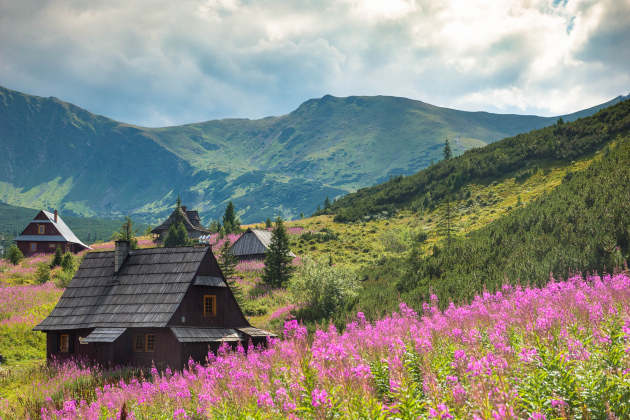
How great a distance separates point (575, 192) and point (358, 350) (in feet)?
93.0

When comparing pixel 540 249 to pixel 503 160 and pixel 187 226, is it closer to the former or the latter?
pixel 503 160

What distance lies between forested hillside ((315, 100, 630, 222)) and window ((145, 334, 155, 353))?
44.7 m

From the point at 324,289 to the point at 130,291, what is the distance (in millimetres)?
12871

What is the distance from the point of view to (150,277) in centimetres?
2528

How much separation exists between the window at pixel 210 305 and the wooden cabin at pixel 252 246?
30.0 meters

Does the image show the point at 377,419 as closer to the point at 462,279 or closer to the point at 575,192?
the point at 462,279

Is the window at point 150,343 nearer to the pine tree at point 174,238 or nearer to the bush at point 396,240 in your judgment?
the bush at point 396,240

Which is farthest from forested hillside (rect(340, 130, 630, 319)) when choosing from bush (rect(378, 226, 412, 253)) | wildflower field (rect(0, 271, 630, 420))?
bush (rect(378, 226, 412, 253))

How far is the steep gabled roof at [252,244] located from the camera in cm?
5672

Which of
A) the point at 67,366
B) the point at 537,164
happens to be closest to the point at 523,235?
the point at 67,366

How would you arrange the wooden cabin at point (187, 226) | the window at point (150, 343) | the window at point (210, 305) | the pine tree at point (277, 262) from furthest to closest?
the wooden cabin at point (187, 226)
the pine tree at point (277, 262)
the window at point (210, 305)
the window at point (150, 343)

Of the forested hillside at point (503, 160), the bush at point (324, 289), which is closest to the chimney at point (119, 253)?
the bush at point (324, 289)

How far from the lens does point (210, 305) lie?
25500mm

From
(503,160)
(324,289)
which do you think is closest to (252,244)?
(324,289)
